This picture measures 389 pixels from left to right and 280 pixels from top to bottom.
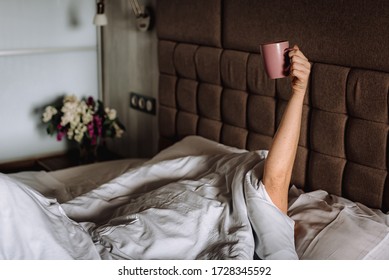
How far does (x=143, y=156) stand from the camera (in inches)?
111

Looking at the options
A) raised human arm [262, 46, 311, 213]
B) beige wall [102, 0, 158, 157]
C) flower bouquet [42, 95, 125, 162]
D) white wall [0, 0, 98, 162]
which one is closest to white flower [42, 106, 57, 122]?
flower bouquet [42, 95, 125, 162]

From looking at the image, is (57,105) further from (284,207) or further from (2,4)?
(284,207)

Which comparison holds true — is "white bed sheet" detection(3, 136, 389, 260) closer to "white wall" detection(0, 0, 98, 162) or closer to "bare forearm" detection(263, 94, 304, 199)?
"bare forearm" detection(263, 94, 304, 199)

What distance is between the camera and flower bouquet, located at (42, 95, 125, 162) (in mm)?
2541

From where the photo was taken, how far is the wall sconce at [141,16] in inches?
96.4

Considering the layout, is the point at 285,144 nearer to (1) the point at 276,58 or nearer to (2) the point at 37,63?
(1) the point at 276,58

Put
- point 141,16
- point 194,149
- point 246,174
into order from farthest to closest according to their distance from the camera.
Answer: point 141,16 → point 194,149 → point 246,174

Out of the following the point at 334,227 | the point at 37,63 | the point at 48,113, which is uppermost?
the point at 37,63

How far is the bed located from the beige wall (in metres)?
0.44

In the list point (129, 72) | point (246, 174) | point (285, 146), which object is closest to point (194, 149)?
point (246, 174)

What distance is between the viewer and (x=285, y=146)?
150 cm

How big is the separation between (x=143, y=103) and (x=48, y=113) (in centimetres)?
46

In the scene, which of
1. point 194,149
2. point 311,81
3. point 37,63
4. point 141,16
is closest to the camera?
point 311,81

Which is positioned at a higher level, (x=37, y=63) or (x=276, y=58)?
(x=276, y=58)
